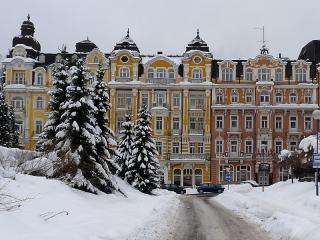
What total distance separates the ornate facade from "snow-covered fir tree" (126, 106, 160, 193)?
2621 cm

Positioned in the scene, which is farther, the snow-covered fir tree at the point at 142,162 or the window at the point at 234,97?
the window at the point at 234,97

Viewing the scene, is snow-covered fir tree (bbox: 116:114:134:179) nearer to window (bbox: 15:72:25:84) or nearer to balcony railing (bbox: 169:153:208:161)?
balcony railing (bbox: 169:153:208:161)

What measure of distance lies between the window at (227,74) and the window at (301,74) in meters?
8.42

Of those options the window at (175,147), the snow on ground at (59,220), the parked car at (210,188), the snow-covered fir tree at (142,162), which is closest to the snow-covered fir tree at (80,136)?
the snow on ground at (59,220)

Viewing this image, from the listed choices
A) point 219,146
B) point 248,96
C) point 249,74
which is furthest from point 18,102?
point 249,74

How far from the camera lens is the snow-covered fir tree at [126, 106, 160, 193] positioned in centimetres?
4178

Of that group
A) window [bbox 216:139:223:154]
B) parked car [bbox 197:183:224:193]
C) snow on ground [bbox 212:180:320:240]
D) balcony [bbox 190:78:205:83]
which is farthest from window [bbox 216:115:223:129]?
snow on ground [bbox 212:180:320:240]

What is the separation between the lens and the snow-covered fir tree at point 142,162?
137ft

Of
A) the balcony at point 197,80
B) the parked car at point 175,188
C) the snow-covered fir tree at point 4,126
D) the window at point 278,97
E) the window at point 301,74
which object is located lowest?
the parked car at point 175,188

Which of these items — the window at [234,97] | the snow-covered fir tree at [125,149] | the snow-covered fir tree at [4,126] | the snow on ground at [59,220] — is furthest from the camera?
the window at [234,97]

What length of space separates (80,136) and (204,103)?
4447 centimetres

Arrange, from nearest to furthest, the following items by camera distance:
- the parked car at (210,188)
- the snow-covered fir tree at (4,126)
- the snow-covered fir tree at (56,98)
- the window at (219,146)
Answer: the snow-covered fir tree at (56,98) < the snow-covered fir tree at (4,126) < the parked car at (210,188) < the window at (219,146)

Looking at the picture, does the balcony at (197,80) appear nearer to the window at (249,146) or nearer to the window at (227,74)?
the window at (227,74)

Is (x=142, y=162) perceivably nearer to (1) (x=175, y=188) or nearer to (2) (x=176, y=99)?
(1) (x=175, y=188)
